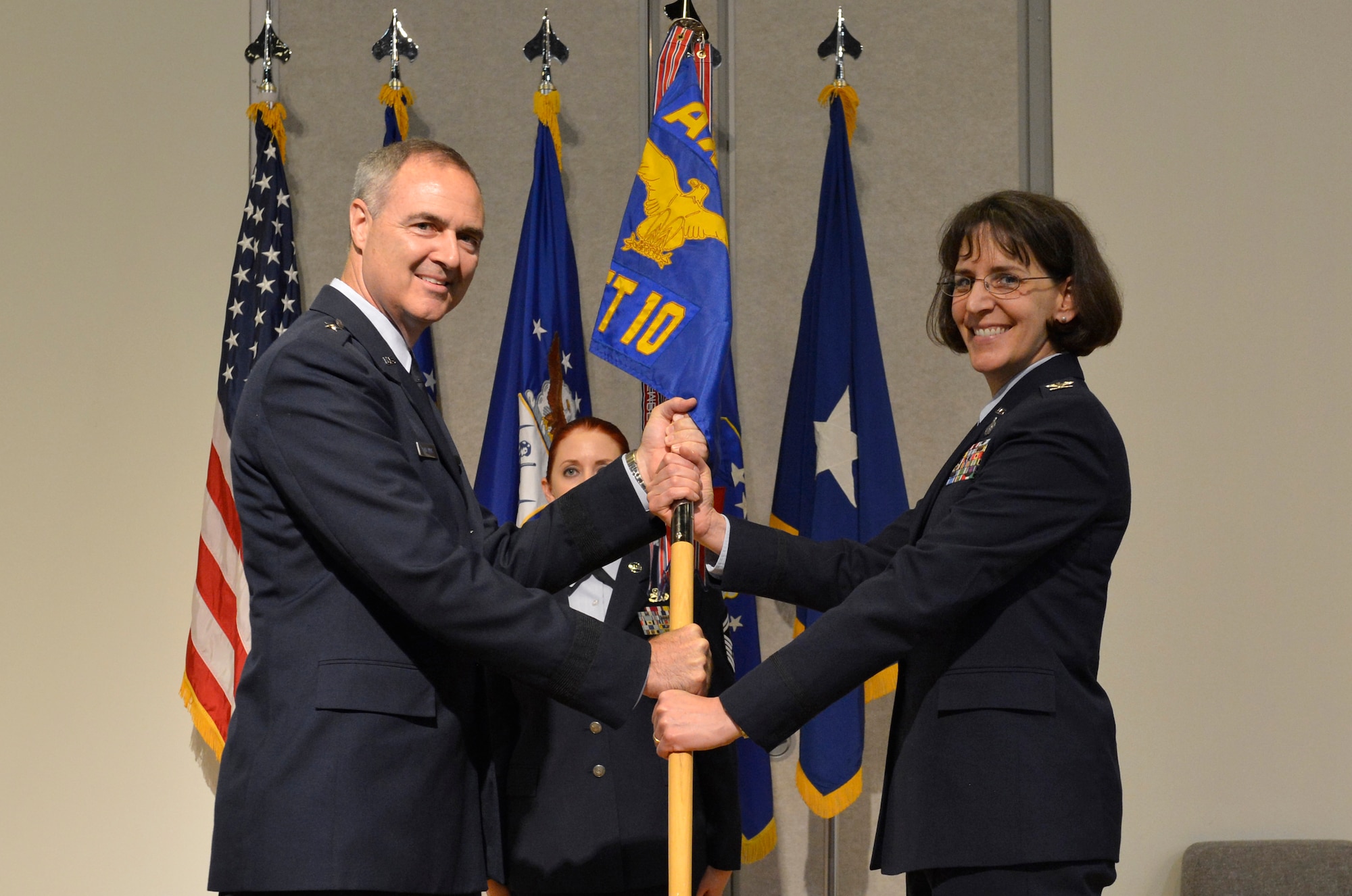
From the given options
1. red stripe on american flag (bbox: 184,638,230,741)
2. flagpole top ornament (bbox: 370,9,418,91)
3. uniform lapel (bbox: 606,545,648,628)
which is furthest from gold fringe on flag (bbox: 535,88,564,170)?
red stripe on american flag (bbox: 184,638,230,741)

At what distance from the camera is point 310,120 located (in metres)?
3.96

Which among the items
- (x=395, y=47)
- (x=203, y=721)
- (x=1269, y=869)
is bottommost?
(x=1269, y=869)

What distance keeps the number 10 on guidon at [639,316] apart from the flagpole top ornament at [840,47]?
1.61 metres

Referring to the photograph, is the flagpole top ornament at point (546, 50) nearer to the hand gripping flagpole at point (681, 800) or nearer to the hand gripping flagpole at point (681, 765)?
the hand gripping flagpole at point (681, 765)

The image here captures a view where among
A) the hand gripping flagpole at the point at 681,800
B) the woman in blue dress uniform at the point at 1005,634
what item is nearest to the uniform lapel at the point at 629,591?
the hand gripping flagpole at the point at 681,800

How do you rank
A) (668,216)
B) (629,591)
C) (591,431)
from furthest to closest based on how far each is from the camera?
(591,431) < (629,591) < (668,216)

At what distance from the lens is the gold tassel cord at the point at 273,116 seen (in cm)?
376

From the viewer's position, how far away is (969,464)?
6.69 feet

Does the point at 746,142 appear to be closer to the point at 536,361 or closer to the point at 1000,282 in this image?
the point at 536,361

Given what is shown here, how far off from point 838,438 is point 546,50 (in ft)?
4.81

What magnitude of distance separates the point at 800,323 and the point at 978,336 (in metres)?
1.60

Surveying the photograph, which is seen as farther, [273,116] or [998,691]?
[273,116]

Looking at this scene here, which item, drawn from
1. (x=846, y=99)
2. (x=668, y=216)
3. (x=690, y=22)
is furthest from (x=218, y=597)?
(x=846, y=99)

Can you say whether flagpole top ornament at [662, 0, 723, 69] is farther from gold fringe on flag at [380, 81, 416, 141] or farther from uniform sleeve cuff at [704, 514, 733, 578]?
gold fringe on flag at [380, 81, 416, 141]
